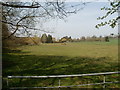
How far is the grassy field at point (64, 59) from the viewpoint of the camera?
9.23 m

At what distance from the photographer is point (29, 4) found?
496 centimetres

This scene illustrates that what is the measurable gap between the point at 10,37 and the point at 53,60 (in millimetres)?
6669

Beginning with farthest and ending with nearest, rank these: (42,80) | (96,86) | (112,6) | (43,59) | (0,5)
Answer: (43,59) → (42,80) → (96,86) → (112,6) → (0,5)

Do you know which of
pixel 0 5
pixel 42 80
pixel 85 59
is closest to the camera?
pixel 0 5

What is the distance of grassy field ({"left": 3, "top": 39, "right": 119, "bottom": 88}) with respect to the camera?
30.3 ft

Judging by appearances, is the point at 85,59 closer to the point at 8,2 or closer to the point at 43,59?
the point at 43,59

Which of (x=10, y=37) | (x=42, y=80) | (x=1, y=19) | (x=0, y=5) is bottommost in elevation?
(x=42, y=80)

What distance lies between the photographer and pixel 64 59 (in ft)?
42.0

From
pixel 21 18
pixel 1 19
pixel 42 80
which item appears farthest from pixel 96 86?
pixel 1 19

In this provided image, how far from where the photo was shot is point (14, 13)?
5434 mm

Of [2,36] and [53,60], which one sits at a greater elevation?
[2,36]

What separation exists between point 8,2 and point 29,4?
2.12 ft

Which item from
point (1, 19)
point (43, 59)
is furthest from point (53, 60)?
point (1, 19)

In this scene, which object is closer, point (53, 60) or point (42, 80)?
point (42, 80)
